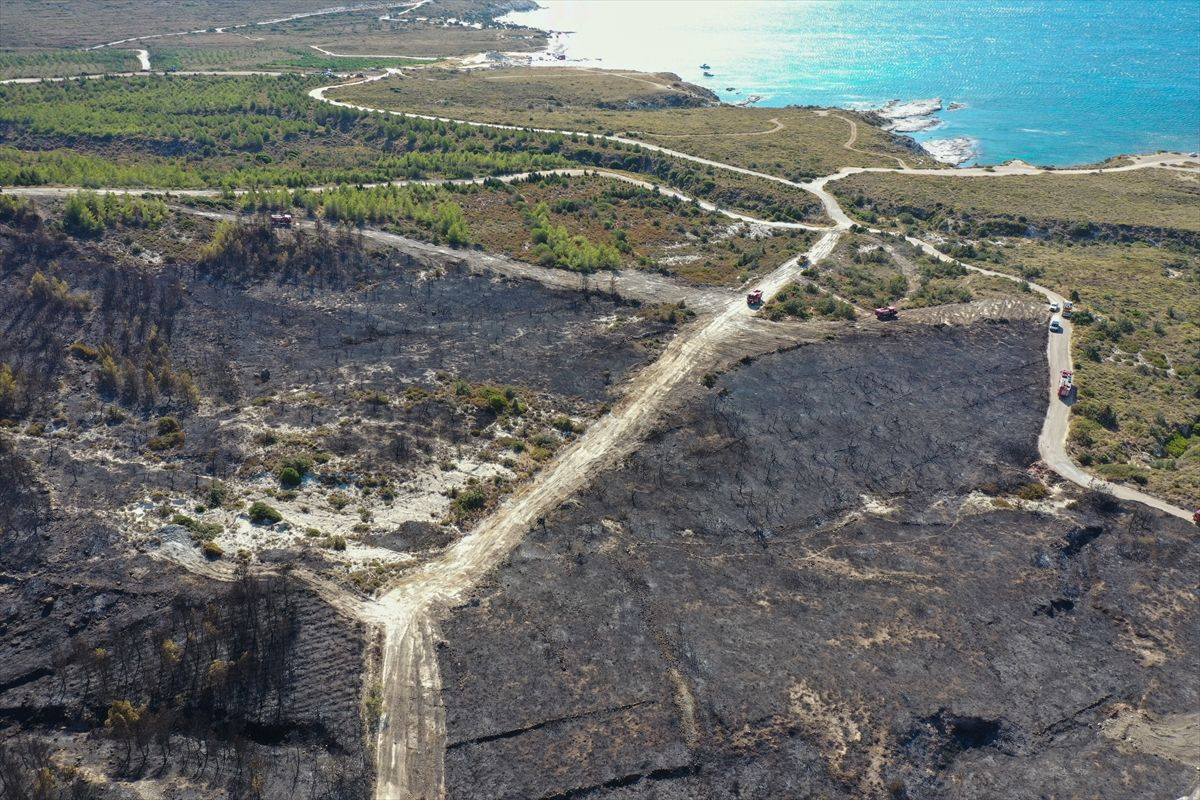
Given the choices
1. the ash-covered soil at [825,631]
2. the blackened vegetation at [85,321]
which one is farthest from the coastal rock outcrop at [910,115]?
the blackened vegetation at [85,321]

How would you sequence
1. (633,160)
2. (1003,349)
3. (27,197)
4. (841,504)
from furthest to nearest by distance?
(633,160) < (27,197) < (1003,349) < (841,504)

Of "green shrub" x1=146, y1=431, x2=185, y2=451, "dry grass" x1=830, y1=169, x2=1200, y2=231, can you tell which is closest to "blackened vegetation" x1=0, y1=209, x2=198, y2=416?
"green shrub" x1=146, y1=431, x2=185, y2=451

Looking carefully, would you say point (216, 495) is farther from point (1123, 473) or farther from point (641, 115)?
point (641, 115)

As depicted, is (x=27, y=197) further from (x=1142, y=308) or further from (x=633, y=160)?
(x=1142, y=308)

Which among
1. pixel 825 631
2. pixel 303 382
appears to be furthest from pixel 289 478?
pixel 825 631

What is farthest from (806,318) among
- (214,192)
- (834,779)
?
(214,192)

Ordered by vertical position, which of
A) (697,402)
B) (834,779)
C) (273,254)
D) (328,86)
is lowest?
(834,779)
